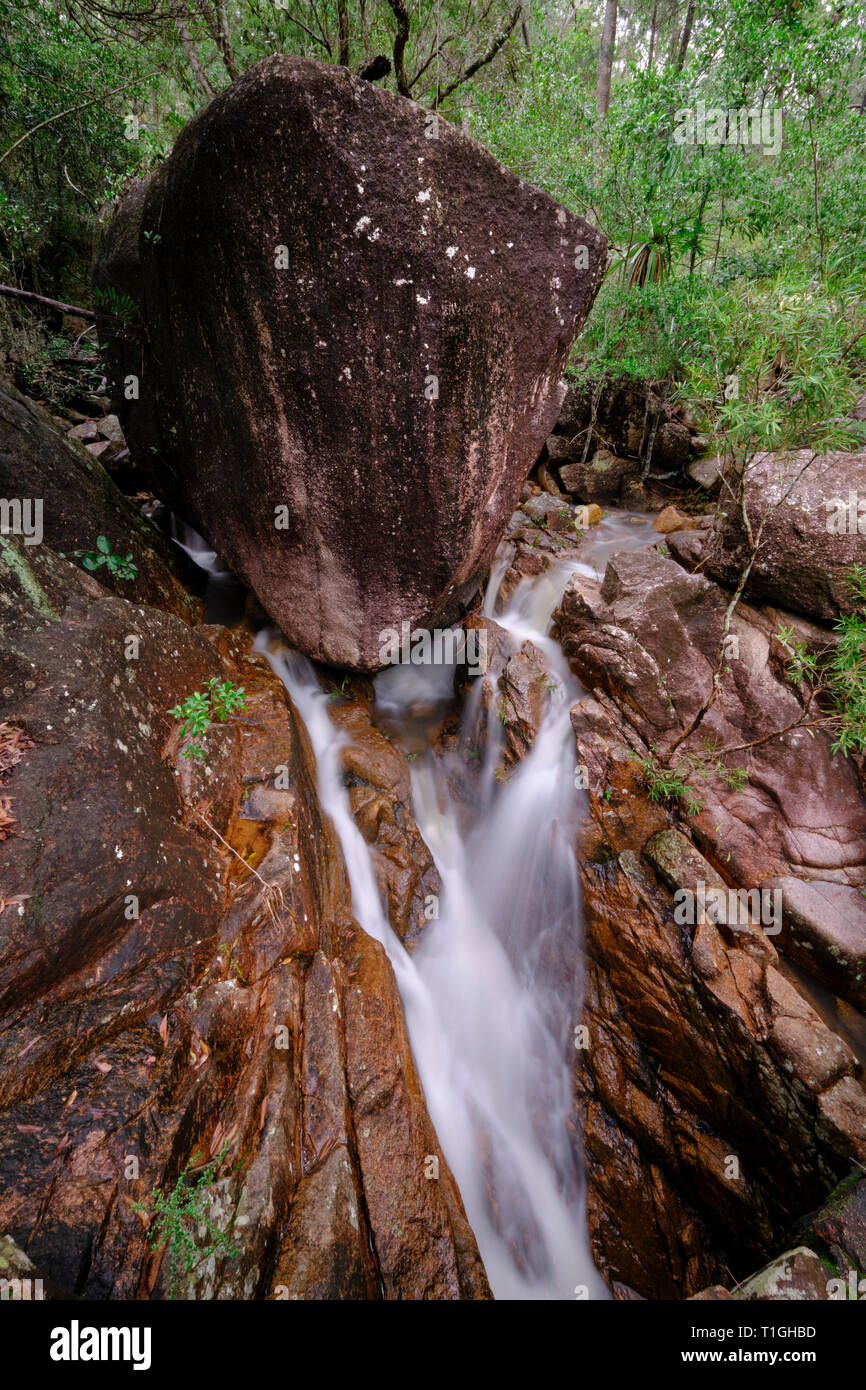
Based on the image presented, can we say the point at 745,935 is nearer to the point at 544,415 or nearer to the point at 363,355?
the point at 544,415

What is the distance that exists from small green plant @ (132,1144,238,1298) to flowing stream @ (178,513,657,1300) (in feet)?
7.31

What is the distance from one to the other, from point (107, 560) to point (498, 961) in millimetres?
5322

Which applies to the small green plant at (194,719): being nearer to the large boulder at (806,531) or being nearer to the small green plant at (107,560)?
the small green plant at (107,560)

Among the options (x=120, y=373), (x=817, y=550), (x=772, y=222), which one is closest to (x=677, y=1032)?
(x=817, y=550)

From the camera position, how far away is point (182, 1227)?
2.18 m

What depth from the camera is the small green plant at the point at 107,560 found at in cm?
456

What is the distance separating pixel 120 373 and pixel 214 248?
237 centimetres

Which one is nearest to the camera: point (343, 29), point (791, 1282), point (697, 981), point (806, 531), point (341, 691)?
point (791, 1282)

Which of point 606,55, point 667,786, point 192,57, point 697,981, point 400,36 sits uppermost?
point 606,55

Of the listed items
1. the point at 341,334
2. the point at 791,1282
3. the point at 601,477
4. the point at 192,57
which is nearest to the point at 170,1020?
the point at 791,1282

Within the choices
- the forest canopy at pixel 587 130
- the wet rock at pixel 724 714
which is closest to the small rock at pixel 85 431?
the forest canopy at pixel 587 130

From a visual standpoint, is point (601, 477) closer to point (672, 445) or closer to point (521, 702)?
point (672, 445)

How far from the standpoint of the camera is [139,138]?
19.7ft

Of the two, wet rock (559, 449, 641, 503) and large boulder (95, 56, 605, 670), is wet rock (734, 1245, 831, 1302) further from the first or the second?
wet rock (559, 449, 641, 503)
